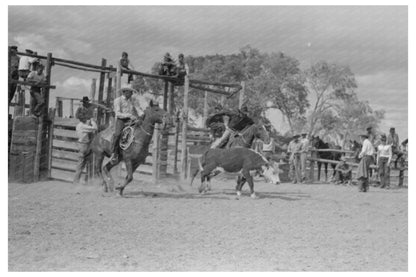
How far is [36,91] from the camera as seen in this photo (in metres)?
11.4

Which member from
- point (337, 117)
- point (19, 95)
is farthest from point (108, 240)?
point (337, 117)

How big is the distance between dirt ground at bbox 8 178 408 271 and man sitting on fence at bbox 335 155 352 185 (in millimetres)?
5704

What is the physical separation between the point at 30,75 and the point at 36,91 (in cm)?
40

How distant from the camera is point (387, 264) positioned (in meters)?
5.53

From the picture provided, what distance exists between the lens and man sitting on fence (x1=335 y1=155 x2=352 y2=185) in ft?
53.0

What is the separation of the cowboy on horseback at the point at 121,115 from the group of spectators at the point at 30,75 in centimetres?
245

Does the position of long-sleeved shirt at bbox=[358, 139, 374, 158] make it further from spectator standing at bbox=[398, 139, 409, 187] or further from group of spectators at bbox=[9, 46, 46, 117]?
group of spectators at bbox=[9, 46, 46, 117]

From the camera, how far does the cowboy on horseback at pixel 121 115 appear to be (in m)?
9.98

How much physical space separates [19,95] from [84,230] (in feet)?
23.4

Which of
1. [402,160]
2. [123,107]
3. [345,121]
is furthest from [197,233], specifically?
[345,121]

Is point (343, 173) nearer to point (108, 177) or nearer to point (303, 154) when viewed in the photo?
point (303, 154)

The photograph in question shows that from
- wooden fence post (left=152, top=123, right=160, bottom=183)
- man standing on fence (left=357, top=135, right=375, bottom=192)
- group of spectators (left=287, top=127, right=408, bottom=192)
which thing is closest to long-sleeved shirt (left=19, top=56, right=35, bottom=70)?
wooden fence post (left=152, top=123, right=160, bottom=183)
